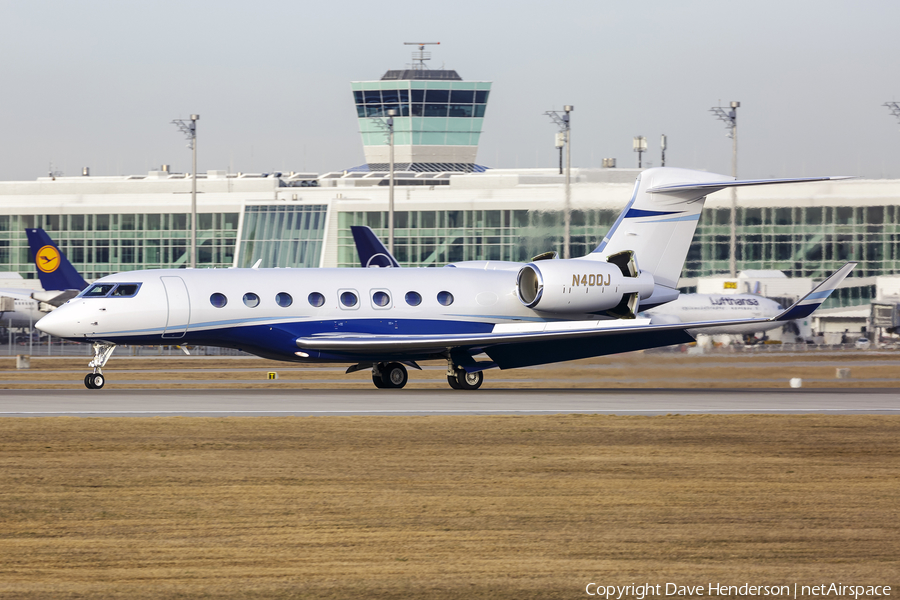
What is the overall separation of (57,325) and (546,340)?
1277 cm

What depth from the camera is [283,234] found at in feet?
357

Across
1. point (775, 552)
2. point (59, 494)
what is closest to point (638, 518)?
point (775, 552)

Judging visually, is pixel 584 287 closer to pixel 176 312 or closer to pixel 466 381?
→ pixel 466 381

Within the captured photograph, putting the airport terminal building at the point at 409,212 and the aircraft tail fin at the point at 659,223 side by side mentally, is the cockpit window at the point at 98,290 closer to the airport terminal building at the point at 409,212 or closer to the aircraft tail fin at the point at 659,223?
the aircraft tail fin at the point at 659,223

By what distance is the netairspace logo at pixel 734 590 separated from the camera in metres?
10.1

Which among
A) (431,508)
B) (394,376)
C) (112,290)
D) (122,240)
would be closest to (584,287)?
(394,376)

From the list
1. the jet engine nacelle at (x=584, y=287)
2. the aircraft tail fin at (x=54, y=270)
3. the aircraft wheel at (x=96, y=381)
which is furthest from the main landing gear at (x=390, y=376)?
the aircraft tail fin at (x=54, y=270)

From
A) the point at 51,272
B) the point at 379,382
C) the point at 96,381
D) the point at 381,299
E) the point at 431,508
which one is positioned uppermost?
the point at 381,299

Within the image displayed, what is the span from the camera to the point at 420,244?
104500 millimetres

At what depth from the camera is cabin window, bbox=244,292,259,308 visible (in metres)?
31.6

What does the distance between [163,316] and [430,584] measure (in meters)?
21.9

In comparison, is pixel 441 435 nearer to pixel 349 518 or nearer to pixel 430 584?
pixel 349 518

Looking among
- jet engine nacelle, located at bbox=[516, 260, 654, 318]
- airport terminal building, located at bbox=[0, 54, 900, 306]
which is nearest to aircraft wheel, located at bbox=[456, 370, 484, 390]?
jet engine nacelle, located at bbox=[516, 260, 654, 318]

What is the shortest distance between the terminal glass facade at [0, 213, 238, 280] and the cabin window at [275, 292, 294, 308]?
7785 cm
